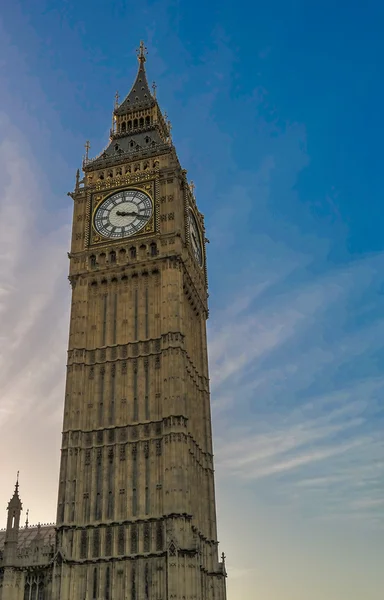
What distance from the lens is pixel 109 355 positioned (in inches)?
2408

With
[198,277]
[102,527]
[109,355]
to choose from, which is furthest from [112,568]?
[198,277]

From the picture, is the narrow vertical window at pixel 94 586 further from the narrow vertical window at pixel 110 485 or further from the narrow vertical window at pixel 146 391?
Answer: the narrow vertical window at pixel 146 391

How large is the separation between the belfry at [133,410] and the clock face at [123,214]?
121 mm

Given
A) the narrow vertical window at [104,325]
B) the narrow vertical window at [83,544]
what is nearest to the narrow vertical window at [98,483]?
the narrow vertical window at [83,544]

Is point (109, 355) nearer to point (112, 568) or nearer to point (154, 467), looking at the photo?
point (154, 467)

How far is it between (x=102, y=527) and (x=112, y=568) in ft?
10.3

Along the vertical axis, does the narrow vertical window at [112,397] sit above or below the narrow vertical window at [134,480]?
above

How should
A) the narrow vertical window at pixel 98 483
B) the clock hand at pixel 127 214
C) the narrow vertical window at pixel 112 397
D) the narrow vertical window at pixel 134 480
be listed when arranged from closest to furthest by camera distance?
the narrow vertical window at pixel 134 480
the narrow vertical window at pixel 98 483
the narrow vertical window at pixel 112 397
the clock hand at pixel 127 214

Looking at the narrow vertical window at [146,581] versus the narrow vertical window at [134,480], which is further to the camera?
the narrow vertical window at [134,480]

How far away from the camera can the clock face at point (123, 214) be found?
67125mm

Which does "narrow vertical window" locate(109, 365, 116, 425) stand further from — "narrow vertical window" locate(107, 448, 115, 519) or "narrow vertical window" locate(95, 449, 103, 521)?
"narrow vertical window" locate(95, 449, 103, 521)

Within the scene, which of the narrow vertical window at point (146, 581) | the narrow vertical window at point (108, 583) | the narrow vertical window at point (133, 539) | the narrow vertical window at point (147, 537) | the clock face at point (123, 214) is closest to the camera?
the narrow vertical window at point (146, 581)

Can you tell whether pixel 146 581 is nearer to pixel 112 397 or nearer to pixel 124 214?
pixel 112 397

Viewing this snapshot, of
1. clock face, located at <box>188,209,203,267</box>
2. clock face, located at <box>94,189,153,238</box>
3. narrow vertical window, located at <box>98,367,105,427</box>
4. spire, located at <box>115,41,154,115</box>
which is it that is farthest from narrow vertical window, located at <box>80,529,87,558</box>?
spire, located at <box>115,41,154,115</box>
